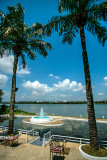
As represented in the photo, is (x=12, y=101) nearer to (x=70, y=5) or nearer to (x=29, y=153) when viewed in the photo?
(x=29, y=153)

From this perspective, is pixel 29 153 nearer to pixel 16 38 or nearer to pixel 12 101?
pixel 12 101

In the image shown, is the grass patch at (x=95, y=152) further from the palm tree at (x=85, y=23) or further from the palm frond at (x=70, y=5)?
the palm frond at (x=70, y=5)

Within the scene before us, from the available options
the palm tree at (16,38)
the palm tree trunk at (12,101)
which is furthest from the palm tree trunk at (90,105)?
the palm tree trunk at (12,101)

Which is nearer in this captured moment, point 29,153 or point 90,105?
point 90,105

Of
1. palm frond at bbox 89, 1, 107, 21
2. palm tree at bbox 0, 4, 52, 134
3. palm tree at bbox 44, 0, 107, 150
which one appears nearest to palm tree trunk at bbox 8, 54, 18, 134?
palm tree at bbox 0, 4, 52, 134

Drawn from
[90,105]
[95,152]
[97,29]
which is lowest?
[95,152]

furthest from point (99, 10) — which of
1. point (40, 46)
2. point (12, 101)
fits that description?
point (12, 101)

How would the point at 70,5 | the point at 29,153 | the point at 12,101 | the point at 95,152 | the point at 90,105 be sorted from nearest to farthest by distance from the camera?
the point at 95,152
the point at 90,105
the point at 29,153
the point at 70,5
the point at 12,101

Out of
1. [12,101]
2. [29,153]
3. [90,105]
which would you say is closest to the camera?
[90,105]

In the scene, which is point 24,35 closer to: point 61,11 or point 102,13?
point 61,11

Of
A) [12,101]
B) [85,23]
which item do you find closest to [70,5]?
[85,23]

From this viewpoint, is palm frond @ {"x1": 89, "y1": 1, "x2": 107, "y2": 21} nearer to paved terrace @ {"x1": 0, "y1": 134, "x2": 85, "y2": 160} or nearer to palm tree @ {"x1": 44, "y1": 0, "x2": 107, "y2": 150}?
palm tree @ {"x1": 44, "y1": 0, "x2": 107, "y2": 150}

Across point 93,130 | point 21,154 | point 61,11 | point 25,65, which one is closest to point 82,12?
point 61,11

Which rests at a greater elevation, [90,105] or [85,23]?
[85,23]
